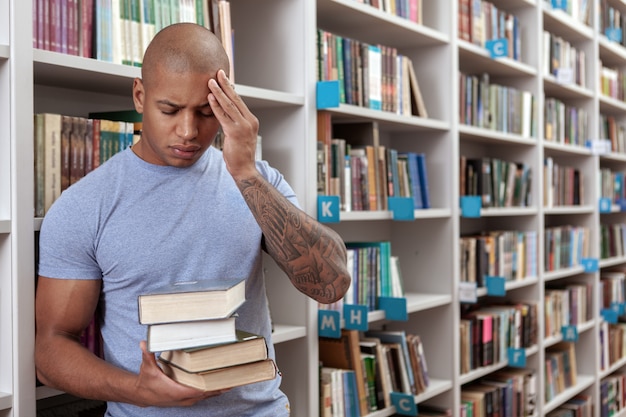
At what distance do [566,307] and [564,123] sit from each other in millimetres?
1036

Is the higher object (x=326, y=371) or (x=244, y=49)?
(x=244, y=49)

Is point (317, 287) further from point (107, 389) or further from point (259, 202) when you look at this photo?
point (107, 389)

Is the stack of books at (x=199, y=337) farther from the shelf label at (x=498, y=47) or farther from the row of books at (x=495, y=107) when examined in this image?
the shelf label at (x=498, y=47)

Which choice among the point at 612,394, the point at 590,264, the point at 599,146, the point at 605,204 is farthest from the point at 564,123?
the point at 612,394

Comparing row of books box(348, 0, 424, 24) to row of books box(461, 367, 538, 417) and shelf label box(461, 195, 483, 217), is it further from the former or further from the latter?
row of books box(461, 367, 538, 417)

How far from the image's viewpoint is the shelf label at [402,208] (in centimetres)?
267

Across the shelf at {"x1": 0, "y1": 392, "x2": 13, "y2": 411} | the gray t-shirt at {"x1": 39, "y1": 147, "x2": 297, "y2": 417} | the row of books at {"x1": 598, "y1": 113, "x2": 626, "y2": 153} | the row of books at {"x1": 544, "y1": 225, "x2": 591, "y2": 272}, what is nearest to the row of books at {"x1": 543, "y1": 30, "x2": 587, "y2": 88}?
the row of books at {"x1": 598, "y1": 113, "x2": 626, "y2": 153}

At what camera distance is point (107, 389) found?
144 centimetres

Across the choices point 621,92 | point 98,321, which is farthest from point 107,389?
point 621,92

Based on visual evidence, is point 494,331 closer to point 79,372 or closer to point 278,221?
point 278,221

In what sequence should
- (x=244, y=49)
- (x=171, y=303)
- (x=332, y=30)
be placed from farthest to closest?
(x=332, y=30), (x=244, y=49), (x=171, y=303)

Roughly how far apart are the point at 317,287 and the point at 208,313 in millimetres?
384

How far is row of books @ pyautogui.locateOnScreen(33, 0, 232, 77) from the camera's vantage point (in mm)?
1644

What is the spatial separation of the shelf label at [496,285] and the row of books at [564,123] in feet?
3.60
